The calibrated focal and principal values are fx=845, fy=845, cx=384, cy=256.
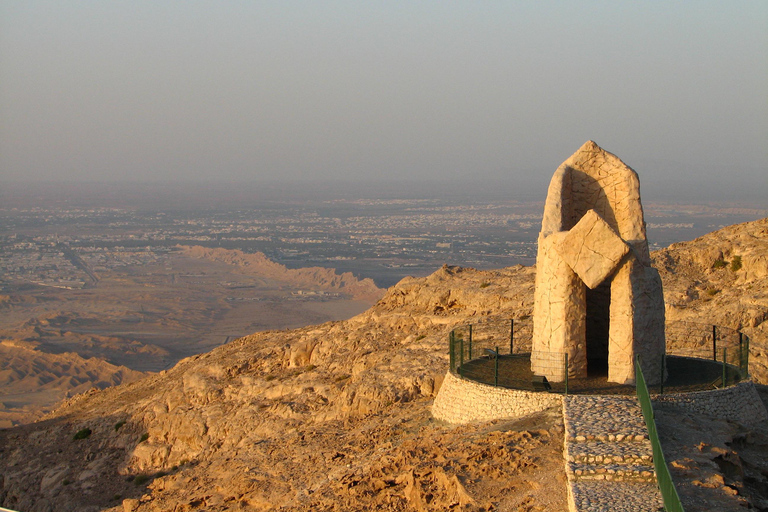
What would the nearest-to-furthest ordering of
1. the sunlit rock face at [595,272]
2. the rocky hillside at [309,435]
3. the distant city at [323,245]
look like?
1. the rocky hillside at [309,435]
2. the sunlit rock face at [595,272]
3. the distant city at [323,245]

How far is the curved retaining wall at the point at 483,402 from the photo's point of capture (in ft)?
55.1

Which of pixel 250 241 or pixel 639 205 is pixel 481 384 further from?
pixel 250 241

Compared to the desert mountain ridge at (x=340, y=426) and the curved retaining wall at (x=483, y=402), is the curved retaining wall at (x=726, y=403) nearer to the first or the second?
the desert mountain ridge at (x=340, y=426)

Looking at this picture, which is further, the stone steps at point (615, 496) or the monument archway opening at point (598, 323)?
the monument archway opening at point (598, 323)

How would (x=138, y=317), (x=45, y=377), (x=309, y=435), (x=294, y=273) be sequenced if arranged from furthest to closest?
(x=294, y=273) < (x=138, y=317) < (x=45, y=377) < (x=309, y=435)

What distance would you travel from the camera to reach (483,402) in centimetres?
1739

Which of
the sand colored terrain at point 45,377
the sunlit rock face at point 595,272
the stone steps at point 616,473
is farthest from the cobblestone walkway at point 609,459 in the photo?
the sand colored terrain at point 45,377

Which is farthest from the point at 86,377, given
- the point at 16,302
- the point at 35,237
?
the point at 35,237

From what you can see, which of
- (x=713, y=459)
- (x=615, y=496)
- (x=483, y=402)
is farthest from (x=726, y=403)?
(x=615, y=496)

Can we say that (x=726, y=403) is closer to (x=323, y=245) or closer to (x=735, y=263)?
(x=735, y=263)

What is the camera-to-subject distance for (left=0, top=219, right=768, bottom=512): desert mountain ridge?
1457 centimetres

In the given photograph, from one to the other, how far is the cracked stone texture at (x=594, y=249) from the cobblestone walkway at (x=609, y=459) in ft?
8.93

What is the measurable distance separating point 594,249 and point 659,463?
18.1 feet

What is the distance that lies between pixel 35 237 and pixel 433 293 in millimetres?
165160
